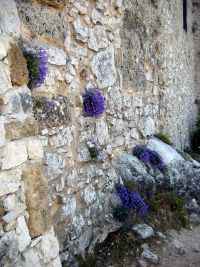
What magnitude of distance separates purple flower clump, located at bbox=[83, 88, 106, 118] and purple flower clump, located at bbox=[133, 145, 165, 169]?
1.45m

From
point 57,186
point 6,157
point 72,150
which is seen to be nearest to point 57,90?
point 72,150

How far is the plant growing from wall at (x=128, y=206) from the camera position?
3.96 meters

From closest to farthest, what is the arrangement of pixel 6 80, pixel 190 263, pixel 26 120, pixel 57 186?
1. pixel 6 80
2. pixel 26 120
3. pixel 57 186
4. pixel 190 263

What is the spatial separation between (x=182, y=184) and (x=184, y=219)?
2.09 ft

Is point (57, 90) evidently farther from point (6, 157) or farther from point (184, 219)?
point (184, 219)

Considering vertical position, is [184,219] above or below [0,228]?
below

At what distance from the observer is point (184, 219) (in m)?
4.73

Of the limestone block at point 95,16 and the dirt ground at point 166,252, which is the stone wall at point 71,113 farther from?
the dirt ground at point 166,252

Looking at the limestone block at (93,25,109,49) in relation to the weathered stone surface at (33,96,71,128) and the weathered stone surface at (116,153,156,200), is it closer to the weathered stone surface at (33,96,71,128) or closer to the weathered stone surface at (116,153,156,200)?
the weathered stone surface at (33,96,71,128)

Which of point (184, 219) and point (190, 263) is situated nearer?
point (190, 263)

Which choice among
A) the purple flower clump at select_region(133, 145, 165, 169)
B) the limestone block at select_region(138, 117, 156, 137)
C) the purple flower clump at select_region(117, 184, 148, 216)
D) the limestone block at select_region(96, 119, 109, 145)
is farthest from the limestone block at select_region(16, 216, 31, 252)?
the limestone block at select_region(138, 117, 156, 137)

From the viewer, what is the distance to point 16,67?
2090 millimetres

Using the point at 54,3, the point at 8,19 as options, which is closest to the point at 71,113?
the point at 54,3

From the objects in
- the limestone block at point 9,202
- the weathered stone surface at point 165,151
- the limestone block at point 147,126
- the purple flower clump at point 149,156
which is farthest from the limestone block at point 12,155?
the weathered stone surface at point 165,151
